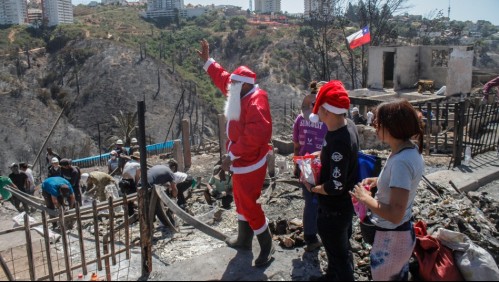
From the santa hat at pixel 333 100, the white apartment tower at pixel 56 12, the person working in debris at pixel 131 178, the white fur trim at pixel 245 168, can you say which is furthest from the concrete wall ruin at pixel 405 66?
the white apartment tower at pixel 56 12

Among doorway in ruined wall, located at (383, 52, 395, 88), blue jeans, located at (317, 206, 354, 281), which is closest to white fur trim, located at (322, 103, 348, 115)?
blue jeans, located at (317, 206, 354, 281)

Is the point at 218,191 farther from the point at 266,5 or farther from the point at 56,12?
the point at 266,5

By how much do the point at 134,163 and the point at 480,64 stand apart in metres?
54.3

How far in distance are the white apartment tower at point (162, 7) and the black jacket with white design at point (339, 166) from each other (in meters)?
73.5

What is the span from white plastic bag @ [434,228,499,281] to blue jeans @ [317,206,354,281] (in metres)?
0.70

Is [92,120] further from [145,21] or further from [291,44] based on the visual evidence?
[145,21]

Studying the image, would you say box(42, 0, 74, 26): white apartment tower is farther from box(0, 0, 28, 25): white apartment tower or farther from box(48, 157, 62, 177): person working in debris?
box(48, 157, 62, 177): person working in debris

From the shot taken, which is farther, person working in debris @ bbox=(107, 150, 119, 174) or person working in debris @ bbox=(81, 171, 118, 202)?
person working in debris @ bbox=(107, 150, 119, 174)

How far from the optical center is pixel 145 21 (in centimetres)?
6912

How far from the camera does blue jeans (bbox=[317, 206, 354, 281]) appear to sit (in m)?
3.12

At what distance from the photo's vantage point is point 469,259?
3.10m

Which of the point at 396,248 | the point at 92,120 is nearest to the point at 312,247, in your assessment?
the point at 396,248

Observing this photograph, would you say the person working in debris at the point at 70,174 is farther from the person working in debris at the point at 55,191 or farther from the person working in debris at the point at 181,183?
the person working in debris at the point at 181,183

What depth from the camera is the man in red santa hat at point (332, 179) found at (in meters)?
3.04
